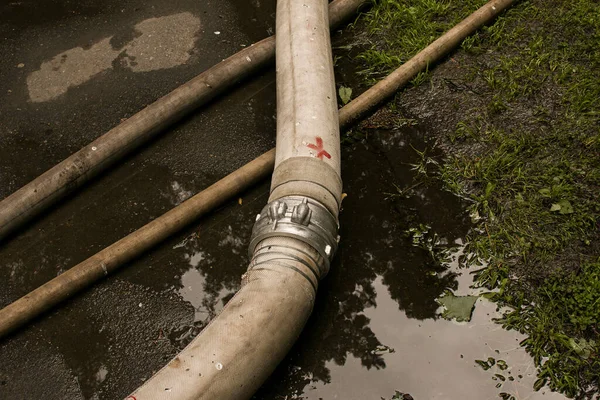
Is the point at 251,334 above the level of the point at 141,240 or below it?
above

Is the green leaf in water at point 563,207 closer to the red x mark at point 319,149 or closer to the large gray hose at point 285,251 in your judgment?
the large gray hose at point 285,251

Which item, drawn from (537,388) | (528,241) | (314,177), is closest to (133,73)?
(314,177)

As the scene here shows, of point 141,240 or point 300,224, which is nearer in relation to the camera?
point 300,224

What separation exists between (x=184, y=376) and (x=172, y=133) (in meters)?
2.69

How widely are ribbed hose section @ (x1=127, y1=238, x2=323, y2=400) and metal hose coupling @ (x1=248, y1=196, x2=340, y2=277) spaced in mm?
51

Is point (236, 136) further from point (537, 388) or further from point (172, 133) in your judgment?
point (537, 388)

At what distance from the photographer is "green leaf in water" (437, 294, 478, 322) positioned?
3.80 m

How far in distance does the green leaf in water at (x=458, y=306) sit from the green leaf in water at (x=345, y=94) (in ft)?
6.97

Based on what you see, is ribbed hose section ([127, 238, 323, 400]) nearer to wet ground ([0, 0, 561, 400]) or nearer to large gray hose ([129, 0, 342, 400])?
large gray hose ([129, 0, 342, 400])

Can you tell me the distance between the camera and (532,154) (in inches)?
179

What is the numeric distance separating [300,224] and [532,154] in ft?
7.08

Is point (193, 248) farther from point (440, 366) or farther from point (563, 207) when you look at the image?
point (563, 207)

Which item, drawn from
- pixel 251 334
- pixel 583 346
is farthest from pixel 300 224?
pixel 583 346

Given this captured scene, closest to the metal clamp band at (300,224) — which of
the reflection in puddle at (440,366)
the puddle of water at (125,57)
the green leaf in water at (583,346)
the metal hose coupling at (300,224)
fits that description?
the metal hose coupling at (300,224)
